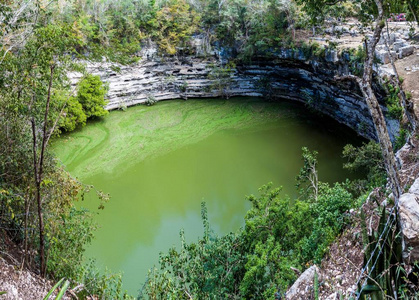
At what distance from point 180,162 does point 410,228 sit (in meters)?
8.99

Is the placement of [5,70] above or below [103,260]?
above

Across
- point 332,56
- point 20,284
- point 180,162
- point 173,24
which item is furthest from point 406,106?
point 173,24

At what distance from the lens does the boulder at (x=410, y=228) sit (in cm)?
271

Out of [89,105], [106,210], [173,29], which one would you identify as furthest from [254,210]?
[173,29]

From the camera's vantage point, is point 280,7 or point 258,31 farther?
point 258,31

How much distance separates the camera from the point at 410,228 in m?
2.74

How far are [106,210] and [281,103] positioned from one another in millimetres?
8904

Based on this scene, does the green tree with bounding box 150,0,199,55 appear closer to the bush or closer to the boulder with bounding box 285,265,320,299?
the bush

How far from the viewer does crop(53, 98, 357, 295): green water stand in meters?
8.10

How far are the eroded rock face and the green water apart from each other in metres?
4.99

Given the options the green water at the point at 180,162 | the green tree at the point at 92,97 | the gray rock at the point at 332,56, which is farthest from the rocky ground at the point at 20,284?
the gray rock at the point at 332,56

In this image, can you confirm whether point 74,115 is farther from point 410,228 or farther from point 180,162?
point 410,228

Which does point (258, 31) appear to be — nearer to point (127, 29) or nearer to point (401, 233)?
point (127, 29)

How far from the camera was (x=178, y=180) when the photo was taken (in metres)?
10.4
